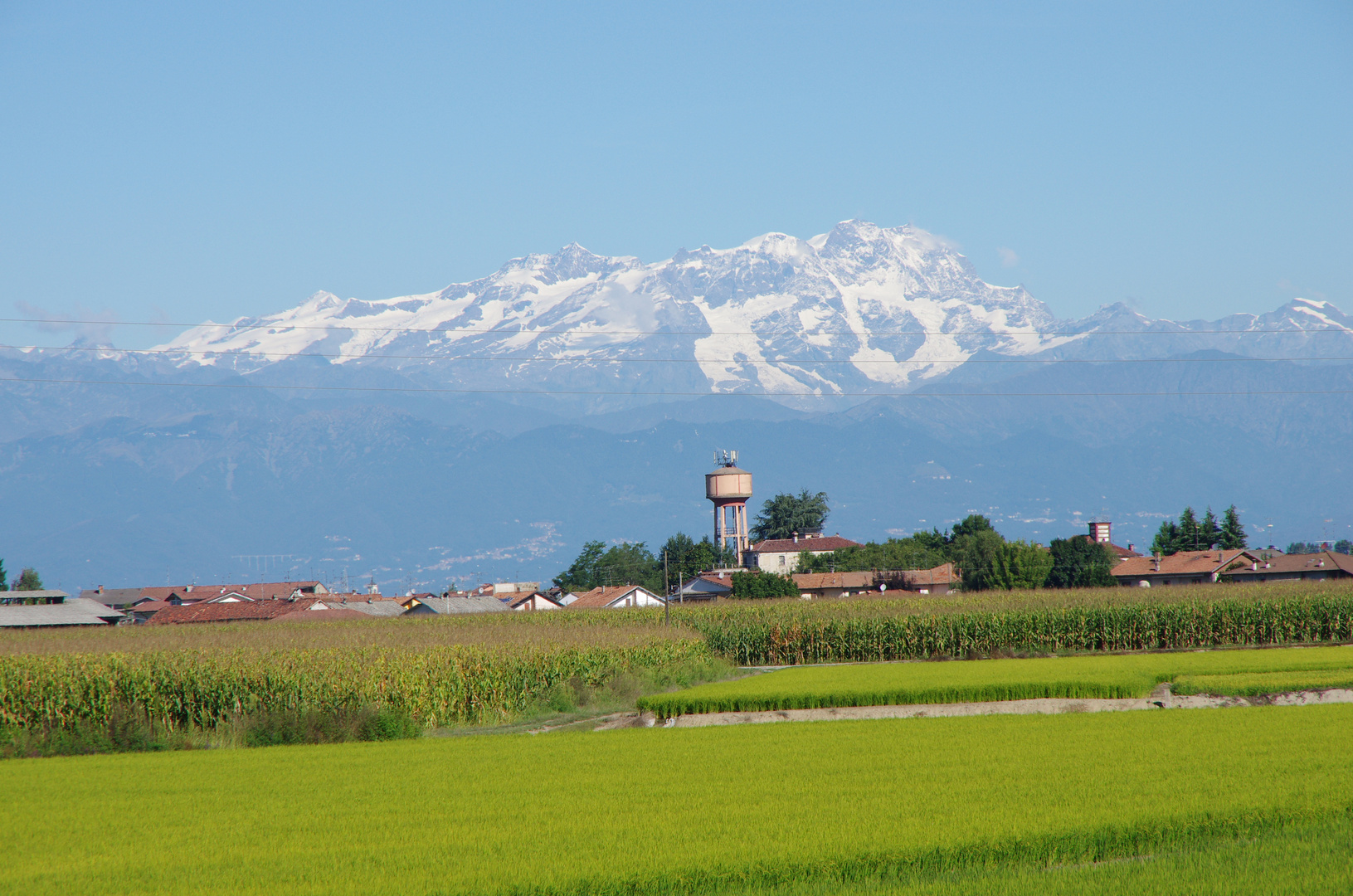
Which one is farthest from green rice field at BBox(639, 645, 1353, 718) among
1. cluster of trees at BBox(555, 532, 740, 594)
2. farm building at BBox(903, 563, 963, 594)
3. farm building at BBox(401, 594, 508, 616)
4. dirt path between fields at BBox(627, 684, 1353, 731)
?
cluster of trees at BBox(555, 532, 740, 594)

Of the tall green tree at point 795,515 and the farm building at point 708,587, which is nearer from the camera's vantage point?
the farm building at point 708,587

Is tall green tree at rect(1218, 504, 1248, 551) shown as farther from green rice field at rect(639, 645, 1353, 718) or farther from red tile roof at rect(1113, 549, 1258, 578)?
green rice field at rect(639, 645, 1353, 718)

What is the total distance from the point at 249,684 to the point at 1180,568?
88.5 meters

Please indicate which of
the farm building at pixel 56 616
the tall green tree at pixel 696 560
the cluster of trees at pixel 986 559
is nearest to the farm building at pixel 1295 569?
the cluster of trees at pixel 986 559

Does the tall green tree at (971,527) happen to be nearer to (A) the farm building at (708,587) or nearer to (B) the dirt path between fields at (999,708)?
(A) the farm building at (708,587)

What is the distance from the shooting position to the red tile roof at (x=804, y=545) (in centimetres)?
16000

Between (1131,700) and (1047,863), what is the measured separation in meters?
17.9

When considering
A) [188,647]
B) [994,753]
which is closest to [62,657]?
[188,647]

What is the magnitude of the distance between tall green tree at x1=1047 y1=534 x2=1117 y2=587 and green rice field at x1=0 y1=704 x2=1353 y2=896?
246 ft

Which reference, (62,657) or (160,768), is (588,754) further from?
(62,657)

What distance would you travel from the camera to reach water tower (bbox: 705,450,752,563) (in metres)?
139

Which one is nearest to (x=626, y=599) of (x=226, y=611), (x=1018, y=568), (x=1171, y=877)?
(x=226, y=611)

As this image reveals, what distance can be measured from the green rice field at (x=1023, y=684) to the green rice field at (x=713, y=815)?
7592 mm

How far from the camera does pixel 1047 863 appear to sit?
42.2ft
